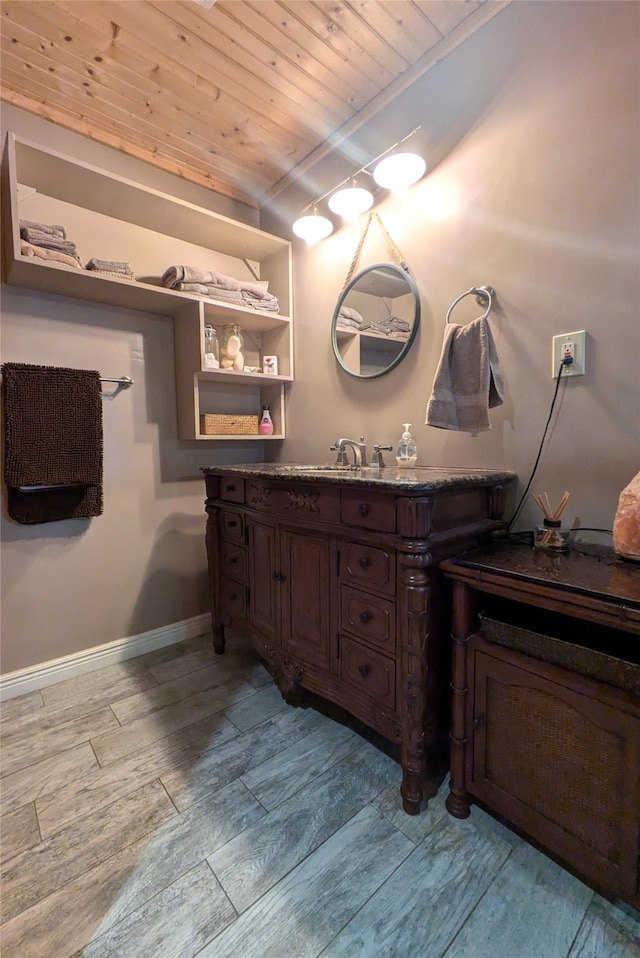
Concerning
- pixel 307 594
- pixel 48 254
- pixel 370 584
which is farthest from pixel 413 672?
pixel 48 254

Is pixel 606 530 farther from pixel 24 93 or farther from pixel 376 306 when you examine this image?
pixel 24 93

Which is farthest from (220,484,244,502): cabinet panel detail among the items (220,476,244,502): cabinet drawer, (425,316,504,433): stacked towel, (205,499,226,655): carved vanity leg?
(425,316,504,433): stacked towel

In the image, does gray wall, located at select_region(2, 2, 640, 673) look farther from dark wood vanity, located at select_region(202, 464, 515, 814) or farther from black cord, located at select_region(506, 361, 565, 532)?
dark wood vanity, located at select_region(202, 464, 515, 814)

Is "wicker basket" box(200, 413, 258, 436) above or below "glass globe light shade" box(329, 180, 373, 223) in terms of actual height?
below

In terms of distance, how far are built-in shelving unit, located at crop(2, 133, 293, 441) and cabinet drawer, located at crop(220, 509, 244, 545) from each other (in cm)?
45

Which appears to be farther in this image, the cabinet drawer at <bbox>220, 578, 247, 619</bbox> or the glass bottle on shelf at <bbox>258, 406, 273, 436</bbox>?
the glass bottle on shelf at <bbox>258, 406, 273, 436</bbox>

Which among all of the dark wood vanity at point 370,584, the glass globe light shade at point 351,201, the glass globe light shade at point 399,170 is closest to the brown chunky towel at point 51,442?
the dark wood vanity at point 370,584

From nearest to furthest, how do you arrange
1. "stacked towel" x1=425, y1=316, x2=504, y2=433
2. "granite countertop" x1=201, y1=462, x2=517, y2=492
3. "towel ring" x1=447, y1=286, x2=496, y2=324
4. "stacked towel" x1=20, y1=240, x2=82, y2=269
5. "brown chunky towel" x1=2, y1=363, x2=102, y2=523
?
1. "granite countertop" x1=201, y1=462, x2=517, y2=492
2. "stacked towel" x1=425, y1=316, x2=504, y2=433
3. "towel ring" x1=447, y1=286, x2=496, y2=324
4. "stacked towel" x1=20, y1=240, x2=82, y2=269
5. "brown chunky towel" x1=2, y1=363, x2=102, y2=523

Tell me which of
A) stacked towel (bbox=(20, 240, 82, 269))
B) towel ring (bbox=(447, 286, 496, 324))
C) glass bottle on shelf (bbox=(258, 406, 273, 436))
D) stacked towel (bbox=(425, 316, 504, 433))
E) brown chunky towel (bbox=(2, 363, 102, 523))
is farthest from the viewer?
glass bottle on shelf (bbox=(258, 406, 273, 436))

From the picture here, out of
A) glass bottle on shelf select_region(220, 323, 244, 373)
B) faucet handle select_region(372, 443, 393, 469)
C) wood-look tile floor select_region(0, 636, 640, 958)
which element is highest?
glass bottle on shelf select_region(220, 323, 244, 373)

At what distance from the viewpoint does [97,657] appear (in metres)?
Result: 1.96

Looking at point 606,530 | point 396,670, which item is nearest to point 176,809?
point 396,670

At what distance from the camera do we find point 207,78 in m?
1.59

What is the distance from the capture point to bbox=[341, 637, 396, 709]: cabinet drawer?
1179 millimetres
